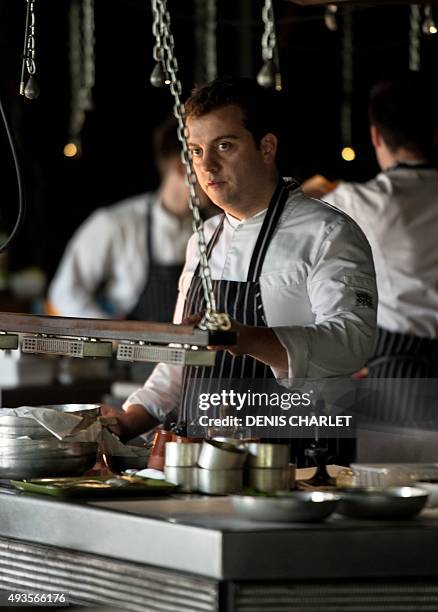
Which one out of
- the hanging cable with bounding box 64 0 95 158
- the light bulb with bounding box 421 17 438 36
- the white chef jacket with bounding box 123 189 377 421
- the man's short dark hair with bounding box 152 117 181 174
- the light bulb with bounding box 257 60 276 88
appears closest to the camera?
the white chef jacket with bounding box 123 189 377 421

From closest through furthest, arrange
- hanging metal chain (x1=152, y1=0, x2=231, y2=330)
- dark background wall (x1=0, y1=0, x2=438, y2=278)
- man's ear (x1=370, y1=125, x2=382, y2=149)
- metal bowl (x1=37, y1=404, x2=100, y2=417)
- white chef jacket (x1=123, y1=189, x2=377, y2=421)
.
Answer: hanging metal chain (x1=152, y1=0, x2=231, y2=330), metal bowl (x1=37, y1=404, x2=100, y2=417), white chef jacket (x1=123, y1=189, x2=377, y2=421), man's ear (x1=370, y1=125, x2=382, y2=149), dark background wall (x1=0, y1=0, x2=438, y2=278)

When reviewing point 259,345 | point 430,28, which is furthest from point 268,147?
point 259,345

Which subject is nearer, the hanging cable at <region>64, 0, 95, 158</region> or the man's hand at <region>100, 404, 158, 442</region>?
the man's hand at <region>100, 404, 158, 442</region>

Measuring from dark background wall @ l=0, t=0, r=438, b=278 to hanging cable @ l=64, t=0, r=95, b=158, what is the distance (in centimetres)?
13

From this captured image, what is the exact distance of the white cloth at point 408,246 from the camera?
15.3 feet

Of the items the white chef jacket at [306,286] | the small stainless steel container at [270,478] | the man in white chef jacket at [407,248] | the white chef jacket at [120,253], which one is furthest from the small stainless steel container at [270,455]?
the white chef jacket at [120,253]

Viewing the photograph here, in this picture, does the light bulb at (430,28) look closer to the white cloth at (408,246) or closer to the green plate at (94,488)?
the white cloth at (408,246)

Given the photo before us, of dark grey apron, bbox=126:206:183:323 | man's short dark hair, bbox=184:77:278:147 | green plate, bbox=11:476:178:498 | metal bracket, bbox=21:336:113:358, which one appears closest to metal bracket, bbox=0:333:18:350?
metal bracket, bbox=21:336:113:358

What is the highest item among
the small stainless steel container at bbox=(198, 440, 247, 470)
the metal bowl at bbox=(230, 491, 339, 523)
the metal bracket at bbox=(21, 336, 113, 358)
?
the metal bracket at bbox=(21, 336, 113, 358)

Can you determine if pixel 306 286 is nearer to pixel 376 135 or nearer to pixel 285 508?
pixel 285 508

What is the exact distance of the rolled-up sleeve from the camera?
306 cm

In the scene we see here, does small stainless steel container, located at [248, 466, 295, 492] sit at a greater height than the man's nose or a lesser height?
lesser

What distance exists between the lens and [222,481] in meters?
2.70

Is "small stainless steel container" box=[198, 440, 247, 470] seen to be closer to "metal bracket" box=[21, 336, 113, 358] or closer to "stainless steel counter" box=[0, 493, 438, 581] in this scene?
"stainless steel counter" box=[0, 493, 438, 581]
